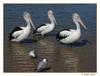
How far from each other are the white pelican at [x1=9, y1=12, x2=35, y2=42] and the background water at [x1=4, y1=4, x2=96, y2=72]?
0.03m

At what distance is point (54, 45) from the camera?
263 cm

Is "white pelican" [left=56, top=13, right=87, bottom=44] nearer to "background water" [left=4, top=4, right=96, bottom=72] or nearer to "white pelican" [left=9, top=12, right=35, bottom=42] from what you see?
"background water" [left=4, top=4, right=96, bottom=72]

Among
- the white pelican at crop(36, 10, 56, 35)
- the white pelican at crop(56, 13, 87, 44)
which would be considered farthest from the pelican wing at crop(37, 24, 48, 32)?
the white pelican at crop(56, 13, 87, 44)

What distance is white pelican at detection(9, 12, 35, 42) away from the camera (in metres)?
2.62

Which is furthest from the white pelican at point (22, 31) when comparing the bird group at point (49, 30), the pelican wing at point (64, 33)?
the pelican wing at point (64, 33)

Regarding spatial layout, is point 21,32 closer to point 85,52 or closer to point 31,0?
point 31,0

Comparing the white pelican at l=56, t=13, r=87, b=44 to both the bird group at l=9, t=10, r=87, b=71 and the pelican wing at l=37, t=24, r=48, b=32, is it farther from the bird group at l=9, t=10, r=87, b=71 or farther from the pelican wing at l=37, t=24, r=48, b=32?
the pelican wing at l=37, t=24, r=48, b=32

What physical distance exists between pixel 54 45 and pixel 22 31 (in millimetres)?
297

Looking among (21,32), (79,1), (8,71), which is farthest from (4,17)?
(79,1)

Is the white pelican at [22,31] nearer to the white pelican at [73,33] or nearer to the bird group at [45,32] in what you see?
the bird group at [45,32]

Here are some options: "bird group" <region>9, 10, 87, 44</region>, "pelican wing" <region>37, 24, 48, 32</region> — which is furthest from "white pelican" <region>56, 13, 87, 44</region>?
"pelican wing" <region>37, 24, 48, 32</region>

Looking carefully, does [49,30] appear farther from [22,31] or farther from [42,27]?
[22,31]

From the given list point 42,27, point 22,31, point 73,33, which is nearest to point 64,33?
point 73,33

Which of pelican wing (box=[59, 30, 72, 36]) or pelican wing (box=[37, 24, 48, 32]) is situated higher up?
pelican wing (box=[37, 24, 48, 32])
